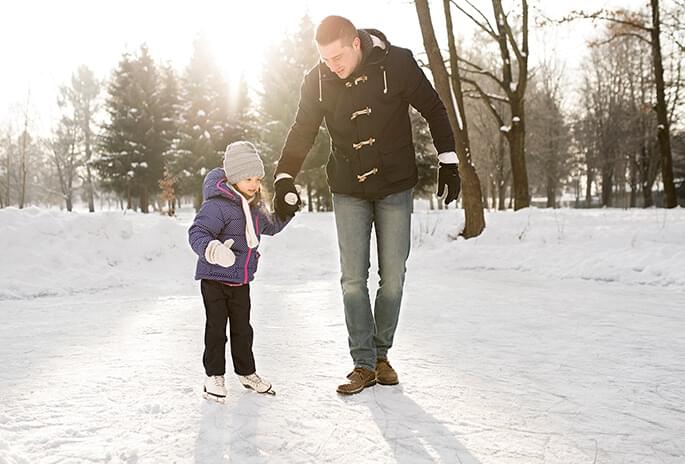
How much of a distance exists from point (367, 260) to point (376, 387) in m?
0.76

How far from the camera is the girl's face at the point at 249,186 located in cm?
310

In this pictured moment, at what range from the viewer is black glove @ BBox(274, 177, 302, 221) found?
318 centimetres

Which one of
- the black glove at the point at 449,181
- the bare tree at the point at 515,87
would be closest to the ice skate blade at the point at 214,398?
the black glove at the point at 449,181

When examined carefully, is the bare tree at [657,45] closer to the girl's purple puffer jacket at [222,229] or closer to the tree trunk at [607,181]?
the girl's purple puffer jacket at [222,229]

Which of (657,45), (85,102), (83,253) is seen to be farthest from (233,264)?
(85,102)

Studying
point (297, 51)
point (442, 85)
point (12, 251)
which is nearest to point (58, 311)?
point (12, 251)

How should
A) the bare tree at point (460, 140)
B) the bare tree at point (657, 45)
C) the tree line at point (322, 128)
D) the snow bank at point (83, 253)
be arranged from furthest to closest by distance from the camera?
the tree line at point (322, 128) < the bare tree at point (657, 45) < the bare tree at point (460, 140) < the snow bank at point (83, 253)

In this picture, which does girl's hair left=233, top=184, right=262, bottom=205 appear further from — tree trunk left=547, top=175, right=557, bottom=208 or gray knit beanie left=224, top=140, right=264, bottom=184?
tree trunk left=547, top=175, right=557, bottom=208

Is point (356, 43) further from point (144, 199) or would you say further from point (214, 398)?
point (144, 199)

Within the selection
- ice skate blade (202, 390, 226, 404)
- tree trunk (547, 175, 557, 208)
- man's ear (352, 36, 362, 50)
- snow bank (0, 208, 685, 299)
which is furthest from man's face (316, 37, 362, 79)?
tree trunk (547, 175, 557, 208)

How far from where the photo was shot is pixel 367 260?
331 centimetres

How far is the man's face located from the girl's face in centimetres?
78

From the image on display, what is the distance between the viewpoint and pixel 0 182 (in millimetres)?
46750

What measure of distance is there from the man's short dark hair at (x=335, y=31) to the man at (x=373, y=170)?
0.09 m
